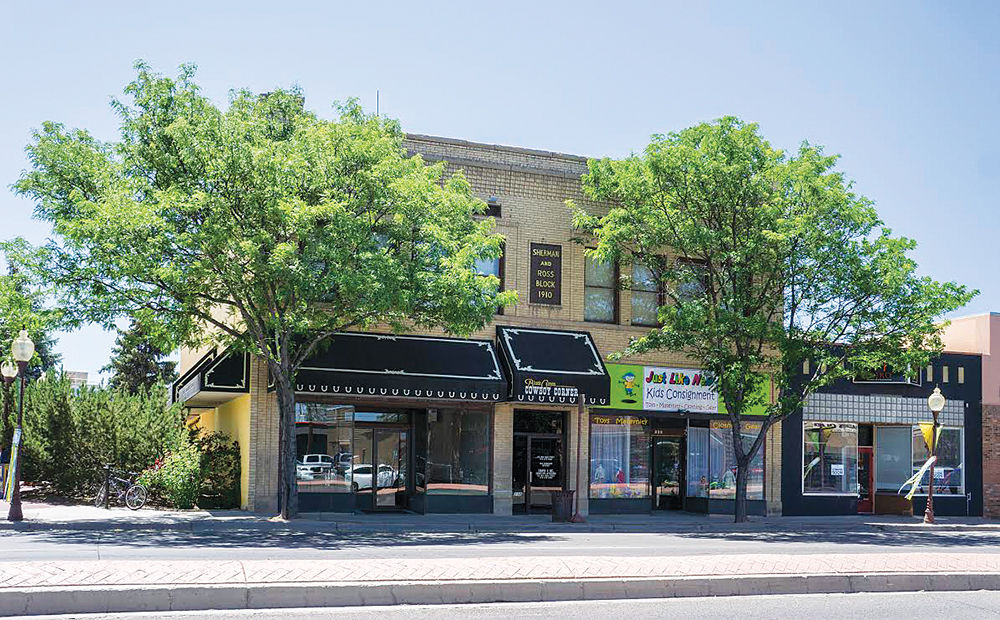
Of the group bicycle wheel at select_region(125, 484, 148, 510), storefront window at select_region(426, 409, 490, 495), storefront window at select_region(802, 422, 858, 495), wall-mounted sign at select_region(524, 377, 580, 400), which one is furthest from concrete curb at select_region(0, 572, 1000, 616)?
storefront window at select_region(802, 422, 858, 495)

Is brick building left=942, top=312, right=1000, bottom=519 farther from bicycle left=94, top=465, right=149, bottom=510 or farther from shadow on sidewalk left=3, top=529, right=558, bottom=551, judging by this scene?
bicycle left=94, top=465, right=149, bottom=510

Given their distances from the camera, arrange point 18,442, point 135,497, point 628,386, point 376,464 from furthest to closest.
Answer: point 628,386, point 376,464, point 135,497, point 18,442

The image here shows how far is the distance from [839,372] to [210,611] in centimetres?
2120

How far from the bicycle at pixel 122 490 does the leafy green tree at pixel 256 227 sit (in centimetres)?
385

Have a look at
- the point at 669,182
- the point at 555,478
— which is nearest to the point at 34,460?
the point at 555,478

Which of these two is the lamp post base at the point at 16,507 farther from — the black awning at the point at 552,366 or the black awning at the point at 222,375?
the black awning at the point at 552,366

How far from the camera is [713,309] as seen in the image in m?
27.8

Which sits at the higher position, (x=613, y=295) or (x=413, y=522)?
(x=613, y=295)

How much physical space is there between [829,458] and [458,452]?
39.1ft

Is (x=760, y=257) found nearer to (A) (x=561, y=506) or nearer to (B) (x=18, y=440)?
(A) (x=561, y=506)

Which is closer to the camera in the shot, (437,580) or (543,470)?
(437,580)

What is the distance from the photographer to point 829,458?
107ft

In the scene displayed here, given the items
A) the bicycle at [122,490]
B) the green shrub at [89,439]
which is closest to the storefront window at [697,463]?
the green shrub at [89,439]

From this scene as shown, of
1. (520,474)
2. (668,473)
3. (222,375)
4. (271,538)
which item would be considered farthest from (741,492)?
(271,538)
